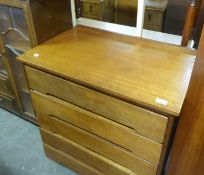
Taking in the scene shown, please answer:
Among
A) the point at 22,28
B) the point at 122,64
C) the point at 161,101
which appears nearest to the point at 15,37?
the point at 22,28

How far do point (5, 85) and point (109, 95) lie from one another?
3.62 ft

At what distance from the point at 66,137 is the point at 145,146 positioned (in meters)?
0.50

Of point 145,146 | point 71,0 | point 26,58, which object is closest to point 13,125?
point 26,58

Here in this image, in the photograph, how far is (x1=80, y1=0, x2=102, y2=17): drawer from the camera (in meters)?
1.44

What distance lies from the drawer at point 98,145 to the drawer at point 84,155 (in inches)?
1.2

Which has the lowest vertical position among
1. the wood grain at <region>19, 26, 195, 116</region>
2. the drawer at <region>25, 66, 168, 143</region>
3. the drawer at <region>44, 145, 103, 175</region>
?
the drawer at <region>44, 145, 103, 175</region>

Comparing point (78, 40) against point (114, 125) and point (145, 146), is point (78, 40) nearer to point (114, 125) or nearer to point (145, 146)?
point (114, 125)

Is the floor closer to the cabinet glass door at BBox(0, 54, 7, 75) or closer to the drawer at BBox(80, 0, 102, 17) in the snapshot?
the cabinet glass door at BBox(0, 54, 7, 75)

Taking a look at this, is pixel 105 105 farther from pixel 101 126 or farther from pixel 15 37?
pixel 15 37

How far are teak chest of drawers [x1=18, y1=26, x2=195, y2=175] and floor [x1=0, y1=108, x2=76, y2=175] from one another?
0.29 m

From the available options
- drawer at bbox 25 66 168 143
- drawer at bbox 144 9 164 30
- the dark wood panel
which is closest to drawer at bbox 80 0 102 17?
drawer at bbox 144 9 164 30

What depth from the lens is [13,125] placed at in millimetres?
1784

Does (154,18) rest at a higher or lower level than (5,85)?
higher

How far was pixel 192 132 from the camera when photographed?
78 cm
